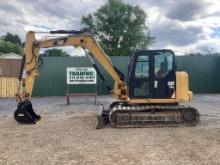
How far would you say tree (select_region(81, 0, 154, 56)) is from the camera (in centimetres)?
4956

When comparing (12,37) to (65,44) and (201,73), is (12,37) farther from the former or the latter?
(65,44)

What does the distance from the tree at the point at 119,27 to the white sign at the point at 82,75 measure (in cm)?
2651

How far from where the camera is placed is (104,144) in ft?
30.7

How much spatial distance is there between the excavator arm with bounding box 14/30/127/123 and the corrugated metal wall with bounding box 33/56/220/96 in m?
12.8

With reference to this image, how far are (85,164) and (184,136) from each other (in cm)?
355

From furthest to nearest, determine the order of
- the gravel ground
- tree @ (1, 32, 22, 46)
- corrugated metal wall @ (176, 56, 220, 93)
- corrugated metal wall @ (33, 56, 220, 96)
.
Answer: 1. tree @ (1, 32, 22, 46)
2. corrugated metal wall @ (176, 56, 220, 93)
3. corrugated metal wall @ (33, 56, 220, 96)
4. the gravel ground

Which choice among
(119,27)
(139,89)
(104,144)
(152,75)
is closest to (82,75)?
(139,89)

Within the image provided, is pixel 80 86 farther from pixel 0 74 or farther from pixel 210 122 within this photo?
pixel 210 122

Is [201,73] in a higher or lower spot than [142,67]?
higher

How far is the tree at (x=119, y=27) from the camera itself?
4956 centimetres

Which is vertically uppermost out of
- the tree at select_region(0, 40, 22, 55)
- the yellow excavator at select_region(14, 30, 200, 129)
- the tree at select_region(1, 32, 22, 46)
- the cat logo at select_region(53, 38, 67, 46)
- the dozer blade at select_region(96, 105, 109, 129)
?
the tree at select_region(1, 32, 22, 46)

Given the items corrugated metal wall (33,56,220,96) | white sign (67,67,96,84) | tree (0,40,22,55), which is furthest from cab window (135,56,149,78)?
tree (0,40,22,55)

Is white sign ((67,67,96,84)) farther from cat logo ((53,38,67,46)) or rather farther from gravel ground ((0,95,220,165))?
gravel ground ((0,95,220,165))

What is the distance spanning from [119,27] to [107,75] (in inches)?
1004
